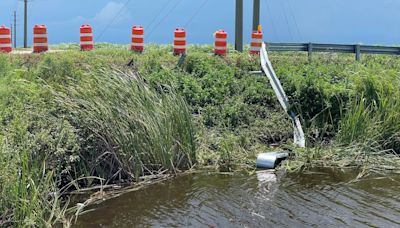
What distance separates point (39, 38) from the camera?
17.4 m

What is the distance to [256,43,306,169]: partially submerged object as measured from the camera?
9.08 m

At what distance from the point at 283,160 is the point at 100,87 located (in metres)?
3.70

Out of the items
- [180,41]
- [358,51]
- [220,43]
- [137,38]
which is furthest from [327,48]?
[137,38]

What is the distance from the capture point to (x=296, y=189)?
7.87 meters

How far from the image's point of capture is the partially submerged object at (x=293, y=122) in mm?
9078

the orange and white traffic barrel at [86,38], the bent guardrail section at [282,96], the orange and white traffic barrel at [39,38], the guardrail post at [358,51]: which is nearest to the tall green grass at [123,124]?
the bent guardrail section at [282,96]

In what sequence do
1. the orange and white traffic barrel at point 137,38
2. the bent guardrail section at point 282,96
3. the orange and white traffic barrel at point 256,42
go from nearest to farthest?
the bent guardrail section at point 282,96 → the orange and white traffic barrel at point 137,38 → the orange and white traffic barrel at point 256,42

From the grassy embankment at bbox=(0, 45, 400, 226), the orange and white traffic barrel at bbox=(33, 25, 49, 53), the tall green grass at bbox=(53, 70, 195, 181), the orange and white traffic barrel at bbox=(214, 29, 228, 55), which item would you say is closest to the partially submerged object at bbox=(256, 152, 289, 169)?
the grassy embankment at bbox=(0, 45, 400, 226)

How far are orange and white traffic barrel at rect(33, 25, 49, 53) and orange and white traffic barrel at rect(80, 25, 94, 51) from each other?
1340 millimetres

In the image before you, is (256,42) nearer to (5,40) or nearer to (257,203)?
(5,40)

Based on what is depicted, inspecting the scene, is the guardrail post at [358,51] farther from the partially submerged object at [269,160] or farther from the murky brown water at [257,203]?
the murky brown water at [257,203]

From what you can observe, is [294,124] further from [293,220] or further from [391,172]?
[293,220]

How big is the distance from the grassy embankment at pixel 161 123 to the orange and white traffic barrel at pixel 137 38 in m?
4.18

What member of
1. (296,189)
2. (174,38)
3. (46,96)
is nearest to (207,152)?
(296,189)
